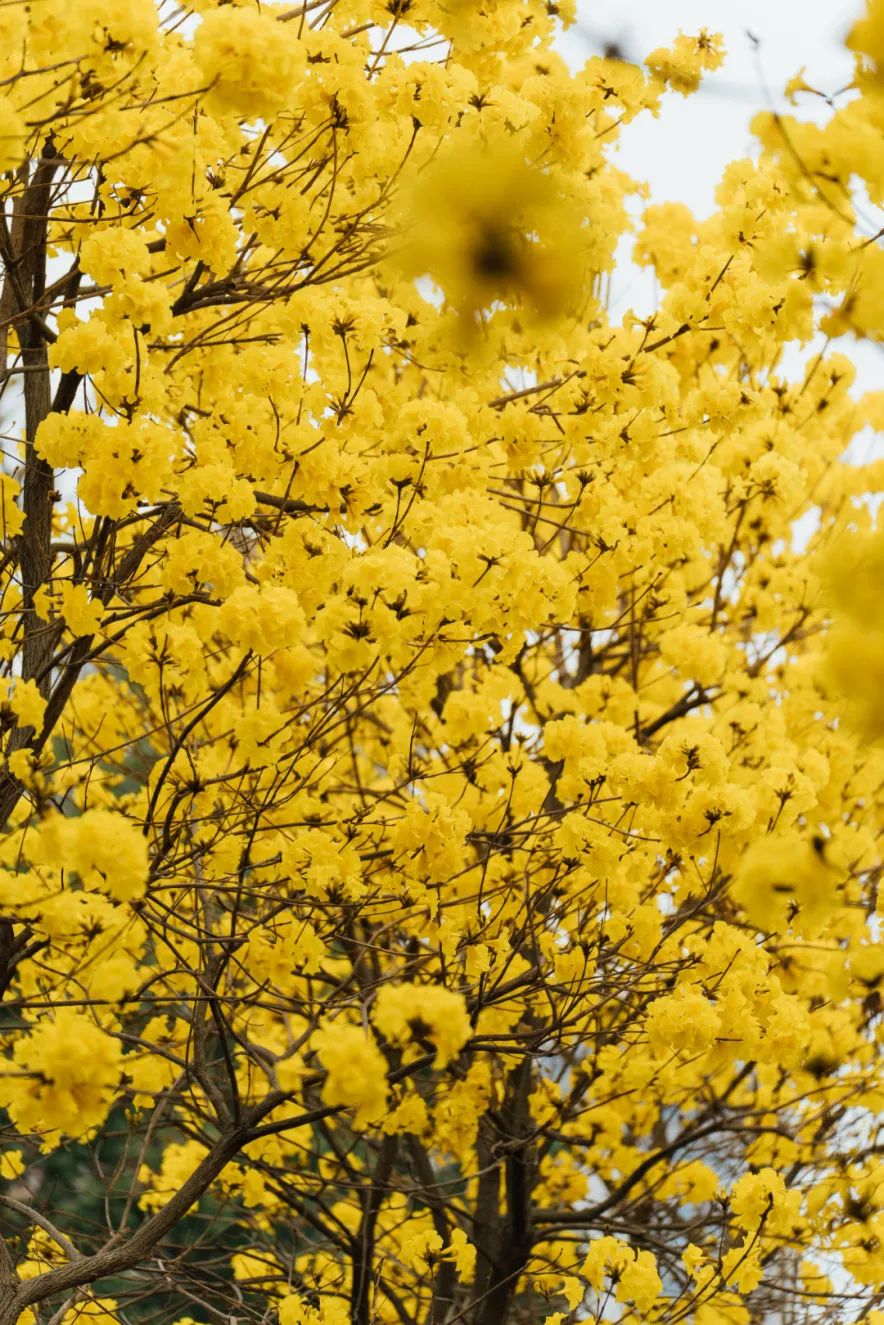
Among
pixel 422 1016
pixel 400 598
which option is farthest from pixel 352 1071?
pixel 400 598

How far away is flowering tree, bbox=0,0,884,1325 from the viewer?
2.53 meters

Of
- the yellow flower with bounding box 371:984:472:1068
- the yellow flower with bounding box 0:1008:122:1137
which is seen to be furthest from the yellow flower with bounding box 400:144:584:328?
the yellow flower with bounding box 0:1008:122:1137

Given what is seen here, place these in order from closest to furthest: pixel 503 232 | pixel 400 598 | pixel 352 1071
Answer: pixel 503 232 → pixel 352 1071 → pixel 400 598

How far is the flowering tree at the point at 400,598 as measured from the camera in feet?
8.30

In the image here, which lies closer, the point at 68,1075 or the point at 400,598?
the point at 68,1075

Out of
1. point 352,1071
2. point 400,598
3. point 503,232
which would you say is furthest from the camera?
point 400,598

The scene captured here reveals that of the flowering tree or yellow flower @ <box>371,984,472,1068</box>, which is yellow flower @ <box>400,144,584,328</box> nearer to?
the flowering tree

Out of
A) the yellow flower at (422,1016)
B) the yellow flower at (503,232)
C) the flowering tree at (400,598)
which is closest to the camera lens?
the yellow flower at (503,232)

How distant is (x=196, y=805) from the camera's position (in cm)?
441

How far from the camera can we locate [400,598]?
3.35m

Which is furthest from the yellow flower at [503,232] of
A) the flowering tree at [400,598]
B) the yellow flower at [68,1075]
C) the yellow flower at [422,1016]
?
the yellow flower at [68,1075]

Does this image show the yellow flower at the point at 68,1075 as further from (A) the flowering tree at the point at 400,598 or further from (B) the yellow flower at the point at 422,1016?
(B) the yellow flower at the point at 422,1016

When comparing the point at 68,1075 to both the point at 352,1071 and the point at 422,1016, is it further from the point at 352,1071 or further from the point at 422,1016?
the point at 422,1016

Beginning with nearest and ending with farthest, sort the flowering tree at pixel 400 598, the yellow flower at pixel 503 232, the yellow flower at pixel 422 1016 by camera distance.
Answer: the yellow flower at pixel 503 232, the yellow flower at pixel 422 1016, the flowering tree at pixel 400 598
